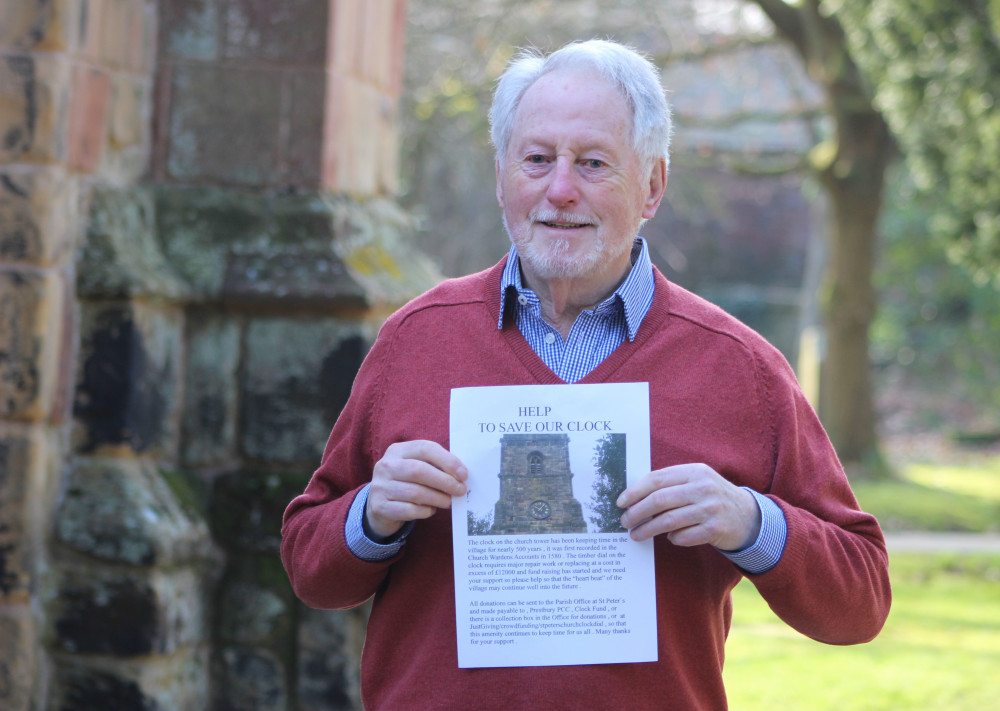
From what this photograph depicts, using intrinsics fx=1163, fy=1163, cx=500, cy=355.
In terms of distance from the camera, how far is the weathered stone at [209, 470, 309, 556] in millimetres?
3254

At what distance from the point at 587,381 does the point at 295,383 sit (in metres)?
1.41

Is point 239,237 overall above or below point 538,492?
above

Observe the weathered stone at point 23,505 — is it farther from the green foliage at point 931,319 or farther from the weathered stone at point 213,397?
the green foliage at point 931,319

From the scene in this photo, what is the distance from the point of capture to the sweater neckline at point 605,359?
2078 millimetres

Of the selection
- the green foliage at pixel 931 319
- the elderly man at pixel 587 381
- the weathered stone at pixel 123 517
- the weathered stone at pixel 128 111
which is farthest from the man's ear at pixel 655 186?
the green foliage at pixel 931 319

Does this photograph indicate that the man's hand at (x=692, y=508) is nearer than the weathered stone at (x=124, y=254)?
Yes

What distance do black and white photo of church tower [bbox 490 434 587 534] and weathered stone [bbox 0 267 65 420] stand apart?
1576 mm

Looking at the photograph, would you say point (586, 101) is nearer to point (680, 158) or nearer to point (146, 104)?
point (146, 104)

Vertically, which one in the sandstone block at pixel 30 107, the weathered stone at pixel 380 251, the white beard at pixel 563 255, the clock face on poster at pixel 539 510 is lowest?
the clock face on poster at pixel 539 510

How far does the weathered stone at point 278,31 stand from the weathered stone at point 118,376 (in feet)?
2.65

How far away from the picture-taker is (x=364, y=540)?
2.04 meters

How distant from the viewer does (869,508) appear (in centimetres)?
1052

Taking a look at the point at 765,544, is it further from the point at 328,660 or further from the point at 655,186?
the point at 328,660

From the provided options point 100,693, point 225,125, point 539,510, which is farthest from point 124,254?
point 539,510
